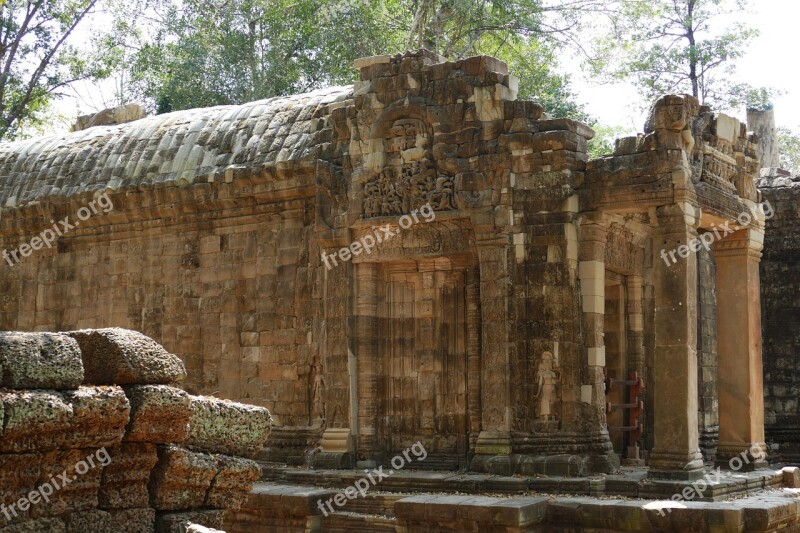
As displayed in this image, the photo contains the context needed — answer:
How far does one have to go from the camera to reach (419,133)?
14.0 metres

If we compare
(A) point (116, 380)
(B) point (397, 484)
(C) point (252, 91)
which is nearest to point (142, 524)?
(A) point (116, 380)

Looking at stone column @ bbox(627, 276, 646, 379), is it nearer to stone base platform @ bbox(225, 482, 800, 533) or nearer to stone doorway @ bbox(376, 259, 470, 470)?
stone doorway @ bbox(376, 259, 470, 470)

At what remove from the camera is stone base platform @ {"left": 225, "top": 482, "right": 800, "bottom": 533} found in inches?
421

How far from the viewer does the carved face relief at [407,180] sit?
1370 cm

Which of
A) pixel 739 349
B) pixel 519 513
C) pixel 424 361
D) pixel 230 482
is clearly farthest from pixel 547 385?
pixel 230 482

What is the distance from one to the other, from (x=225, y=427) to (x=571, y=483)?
5.87m

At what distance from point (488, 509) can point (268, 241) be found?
6.03 meters

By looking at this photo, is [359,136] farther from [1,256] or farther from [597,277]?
[1,256]

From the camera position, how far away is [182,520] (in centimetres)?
700

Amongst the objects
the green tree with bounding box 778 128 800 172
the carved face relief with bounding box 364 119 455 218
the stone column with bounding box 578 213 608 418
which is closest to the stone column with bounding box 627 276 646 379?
the stone column with bounding box 578 213 608 418

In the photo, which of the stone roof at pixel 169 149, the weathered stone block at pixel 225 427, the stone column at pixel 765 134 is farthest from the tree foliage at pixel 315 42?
the weathered stone block at pixel 225 427

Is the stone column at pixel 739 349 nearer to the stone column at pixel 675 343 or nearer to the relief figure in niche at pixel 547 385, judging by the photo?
the stone column at pixel 675 343

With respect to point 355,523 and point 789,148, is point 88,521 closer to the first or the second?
point 355,523

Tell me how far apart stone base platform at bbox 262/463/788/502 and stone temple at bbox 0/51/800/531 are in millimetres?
39
